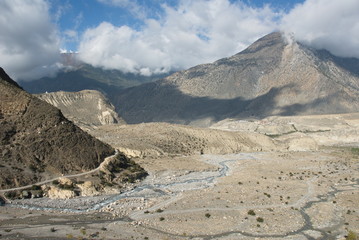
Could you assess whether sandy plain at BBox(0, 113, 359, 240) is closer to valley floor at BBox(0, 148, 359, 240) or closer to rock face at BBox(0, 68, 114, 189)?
valley floor at BBox(0, 148, 359, 240)

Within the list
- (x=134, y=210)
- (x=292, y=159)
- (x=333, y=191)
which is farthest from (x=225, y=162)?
(x=134, y=210)

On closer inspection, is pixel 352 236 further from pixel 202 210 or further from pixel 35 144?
pixel 35 144

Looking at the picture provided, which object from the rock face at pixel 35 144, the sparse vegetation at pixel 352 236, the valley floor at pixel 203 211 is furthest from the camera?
the rock face at pixel 35 144

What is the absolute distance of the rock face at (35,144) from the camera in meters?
50.9

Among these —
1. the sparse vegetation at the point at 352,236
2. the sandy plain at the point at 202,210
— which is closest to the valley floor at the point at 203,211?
the sandy plain at the point at 202,210

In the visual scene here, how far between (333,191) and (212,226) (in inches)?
1143

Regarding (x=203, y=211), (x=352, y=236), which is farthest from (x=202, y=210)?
(x=352, y=236)

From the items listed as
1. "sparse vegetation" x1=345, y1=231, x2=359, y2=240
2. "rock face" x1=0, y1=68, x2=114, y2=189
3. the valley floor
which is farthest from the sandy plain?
"rock face" x1=0, y1=68, x2=114, y2=189

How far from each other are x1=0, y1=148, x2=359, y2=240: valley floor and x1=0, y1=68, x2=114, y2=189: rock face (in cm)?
790

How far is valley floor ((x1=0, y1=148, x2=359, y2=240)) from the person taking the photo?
117 ft

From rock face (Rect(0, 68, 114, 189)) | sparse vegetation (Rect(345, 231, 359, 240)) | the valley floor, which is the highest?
rock face (Rect(0, 68, 114, 189))

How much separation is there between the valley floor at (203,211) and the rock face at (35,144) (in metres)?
7.90

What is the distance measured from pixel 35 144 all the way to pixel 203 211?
2913 cm

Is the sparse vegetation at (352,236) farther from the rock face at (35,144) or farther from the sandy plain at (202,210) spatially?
the rock face at (35,144)
